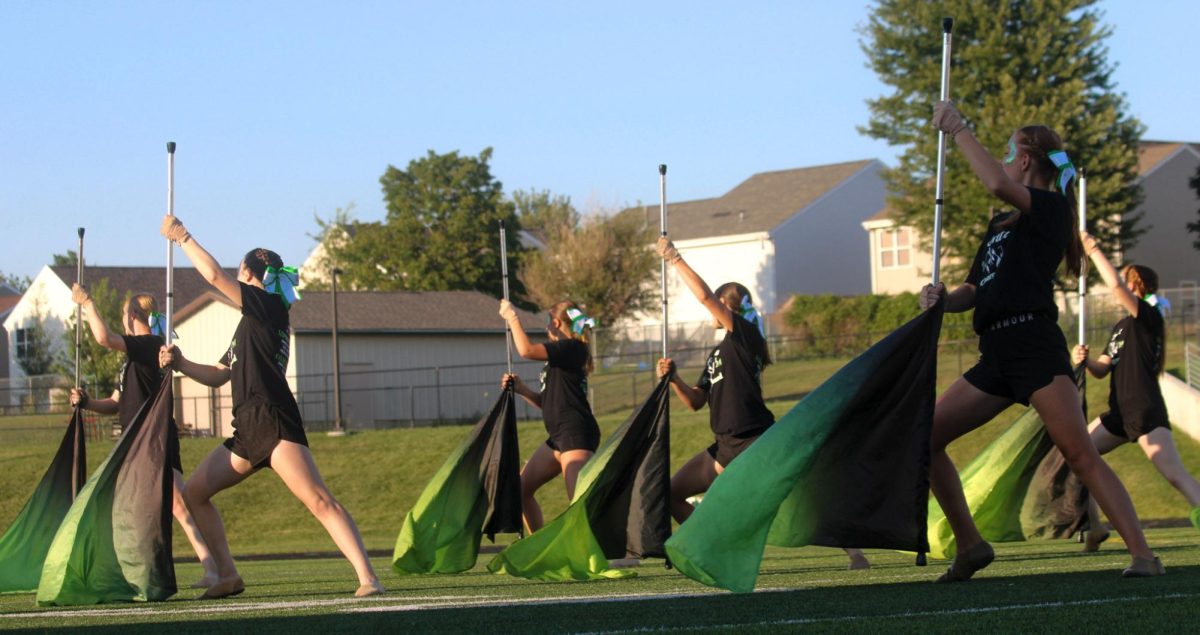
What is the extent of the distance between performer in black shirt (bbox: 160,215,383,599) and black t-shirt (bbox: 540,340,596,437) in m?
3.01

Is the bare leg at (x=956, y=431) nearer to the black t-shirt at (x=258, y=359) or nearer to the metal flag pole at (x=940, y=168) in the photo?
the metal flag pole at (x=940, y=168)

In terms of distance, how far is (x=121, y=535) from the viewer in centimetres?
924

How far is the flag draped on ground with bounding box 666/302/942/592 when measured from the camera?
7.02 m

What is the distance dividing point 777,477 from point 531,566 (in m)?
3.20

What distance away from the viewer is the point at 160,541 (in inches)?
364

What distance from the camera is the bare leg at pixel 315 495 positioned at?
912 cm

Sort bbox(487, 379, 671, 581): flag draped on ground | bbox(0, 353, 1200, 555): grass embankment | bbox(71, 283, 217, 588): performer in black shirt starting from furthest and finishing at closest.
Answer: bbox(0, 353, 1200, 555): grass embankment < bbox(71, 283, 217, 588): performer in black shirt < bbox(487, 379, 671, 581): flag draped on ground

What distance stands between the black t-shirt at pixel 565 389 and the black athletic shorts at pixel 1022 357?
5.03m

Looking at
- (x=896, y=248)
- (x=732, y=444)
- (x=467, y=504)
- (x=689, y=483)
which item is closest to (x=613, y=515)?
(x=689, y=483)

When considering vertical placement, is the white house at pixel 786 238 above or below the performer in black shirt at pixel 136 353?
above

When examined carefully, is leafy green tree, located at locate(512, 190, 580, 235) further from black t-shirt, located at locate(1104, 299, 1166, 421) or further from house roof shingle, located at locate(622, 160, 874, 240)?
black t-shirt, located at locate(1104, 299, 1166, 421)

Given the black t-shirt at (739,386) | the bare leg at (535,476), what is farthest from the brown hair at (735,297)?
the bare leg at (535,476)

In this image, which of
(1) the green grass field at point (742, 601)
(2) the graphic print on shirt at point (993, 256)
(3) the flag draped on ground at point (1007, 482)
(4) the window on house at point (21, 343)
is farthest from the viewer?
(4) the window on house at point (21, 343)

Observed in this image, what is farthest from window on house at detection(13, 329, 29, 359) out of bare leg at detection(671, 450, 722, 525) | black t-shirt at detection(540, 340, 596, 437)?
bare leg at detection(671, 450, 722, 525)
